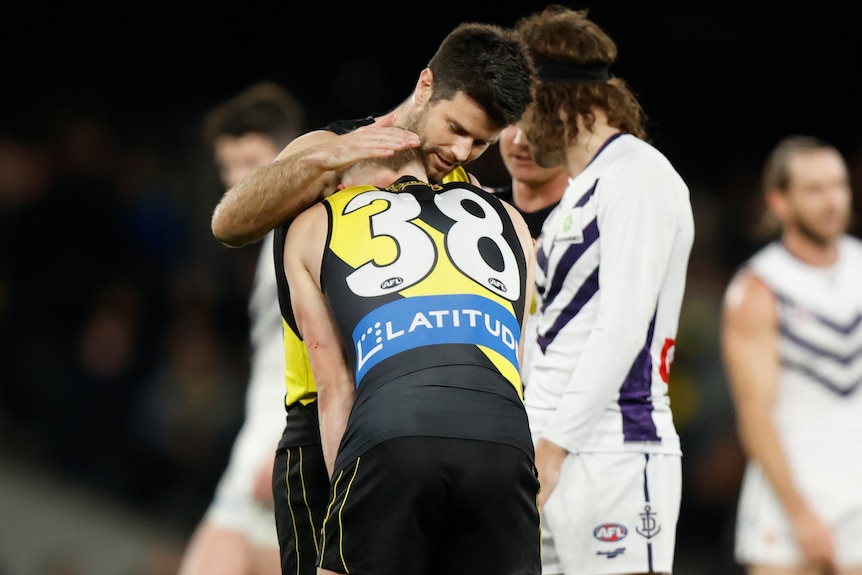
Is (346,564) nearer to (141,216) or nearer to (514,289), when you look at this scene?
(514,289)

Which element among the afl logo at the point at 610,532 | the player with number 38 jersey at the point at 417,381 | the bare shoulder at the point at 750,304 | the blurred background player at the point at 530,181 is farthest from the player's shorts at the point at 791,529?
the player with number 38 jersey at the point at 417,381

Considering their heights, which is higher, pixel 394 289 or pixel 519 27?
pixel 519 27

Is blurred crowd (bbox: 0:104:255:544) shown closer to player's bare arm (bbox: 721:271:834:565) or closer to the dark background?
the dark background

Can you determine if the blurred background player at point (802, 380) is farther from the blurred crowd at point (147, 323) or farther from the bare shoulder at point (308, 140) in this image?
the bare shoulder at point (308, 140)

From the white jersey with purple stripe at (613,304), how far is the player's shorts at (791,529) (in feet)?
5.83

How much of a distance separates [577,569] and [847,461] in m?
2.17

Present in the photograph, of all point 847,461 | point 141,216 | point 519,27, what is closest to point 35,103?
point 141,216

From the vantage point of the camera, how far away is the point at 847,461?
4.85 metres

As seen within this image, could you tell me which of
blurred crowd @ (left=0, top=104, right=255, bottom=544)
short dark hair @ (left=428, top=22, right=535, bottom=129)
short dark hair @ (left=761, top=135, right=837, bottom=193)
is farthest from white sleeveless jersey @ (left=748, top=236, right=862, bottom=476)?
blurred crowd @ (left=0, top=104, right=255, bottom=544)

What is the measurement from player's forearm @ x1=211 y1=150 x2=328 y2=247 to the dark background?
4962 millimetres

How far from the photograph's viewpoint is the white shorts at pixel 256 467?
4867 millimetres

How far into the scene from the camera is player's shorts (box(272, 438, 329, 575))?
285 cm

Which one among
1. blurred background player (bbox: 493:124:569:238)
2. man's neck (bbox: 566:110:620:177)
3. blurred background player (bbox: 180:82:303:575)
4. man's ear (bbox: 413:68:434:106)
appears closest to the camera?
man's ear (bbox: 413:68:434:106)

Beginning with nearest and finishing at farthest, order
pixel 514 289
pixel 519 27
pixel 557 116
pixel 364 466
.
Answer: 1. pixel 364 466
2. pixel 514 289
3. pixel 557 116
4. pixel 519 27
